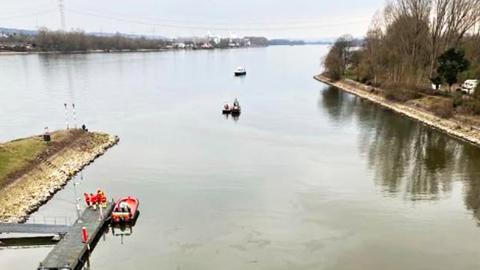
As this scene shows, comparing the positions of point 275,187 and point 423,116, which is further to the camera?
point 423,116

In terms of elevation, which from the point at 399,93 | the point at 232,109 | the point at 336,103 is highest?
the point at 399,93

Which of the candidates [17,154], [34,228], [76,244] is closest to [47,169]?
[17,154]

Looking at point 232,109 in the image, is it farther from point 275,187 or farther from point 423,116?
point 275,187

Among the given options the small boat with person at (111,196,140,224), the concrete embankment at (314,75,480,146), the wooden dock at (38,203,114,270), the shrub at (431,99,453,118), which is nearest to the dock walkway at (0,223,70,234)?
the wooden dock at (38,203,114,270)

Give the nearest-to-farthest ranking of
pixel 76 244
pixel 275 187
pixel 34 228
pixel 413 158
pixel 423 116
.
Answer: pixel 76 244 → pixel 34 228 → pixel 275 187 → pixel 413 158 → pixel 423 116

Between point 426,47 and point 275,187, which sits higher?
point 426,47

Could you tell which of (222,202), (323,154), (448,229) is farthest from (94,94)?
(448,229)

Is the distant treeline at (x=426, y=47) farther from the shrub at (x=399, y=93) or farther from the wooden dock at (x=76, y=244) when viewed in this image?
the wooden dock at (x=76, y=244)
